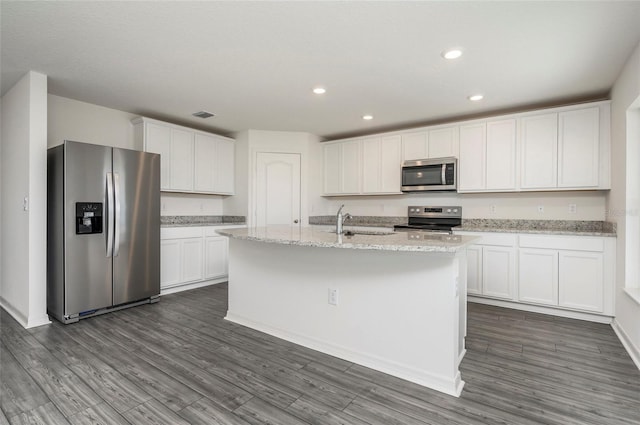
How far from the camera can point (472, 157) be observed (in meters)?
4.28

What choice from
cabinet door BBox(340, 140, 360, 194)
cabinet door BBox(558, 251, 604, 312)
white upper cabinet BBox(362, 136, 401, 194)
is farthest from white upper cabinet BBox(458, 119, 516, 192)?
cabinet door BBox(340, 140, 360, 194)

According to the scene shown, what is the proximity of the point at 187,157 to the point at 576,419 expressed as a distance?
16.1 feet

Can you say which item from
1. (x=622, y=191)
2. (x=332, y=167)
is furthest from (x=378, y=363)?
(x=332, y=167)

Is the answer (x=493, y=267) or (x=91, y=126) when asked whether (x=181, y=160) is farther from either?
(x=493, y=267)

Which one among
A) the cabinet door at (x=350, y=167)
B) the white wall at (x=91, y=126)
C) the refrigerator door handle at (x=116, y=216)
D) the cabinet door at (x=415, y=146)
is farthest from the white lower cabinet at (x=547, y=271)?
the white wall at (x=91, y=126)

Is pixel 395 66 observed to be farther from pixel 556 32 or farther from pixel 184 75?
pixel 184 75

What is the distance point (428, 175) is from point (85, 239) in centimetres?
419

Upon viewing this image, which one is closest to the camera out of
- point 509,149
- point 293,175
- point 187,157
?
point 509,149

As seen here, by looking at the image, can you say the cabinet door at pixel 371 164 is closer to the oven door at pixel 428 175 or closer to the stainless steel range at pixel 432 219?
the oven door at pixel 428 175

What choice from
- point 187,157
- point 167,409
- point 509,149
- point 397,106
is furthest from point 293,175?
point 167,409

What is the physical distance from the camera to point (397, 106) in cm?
Answer: 405

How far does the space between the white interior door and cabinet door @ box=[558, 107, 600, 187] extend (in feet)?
11.8

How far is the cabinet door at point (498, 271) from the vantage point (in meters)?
3.78

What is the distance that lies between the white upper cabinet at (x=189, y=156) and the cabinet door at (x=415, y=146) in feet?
9.26
